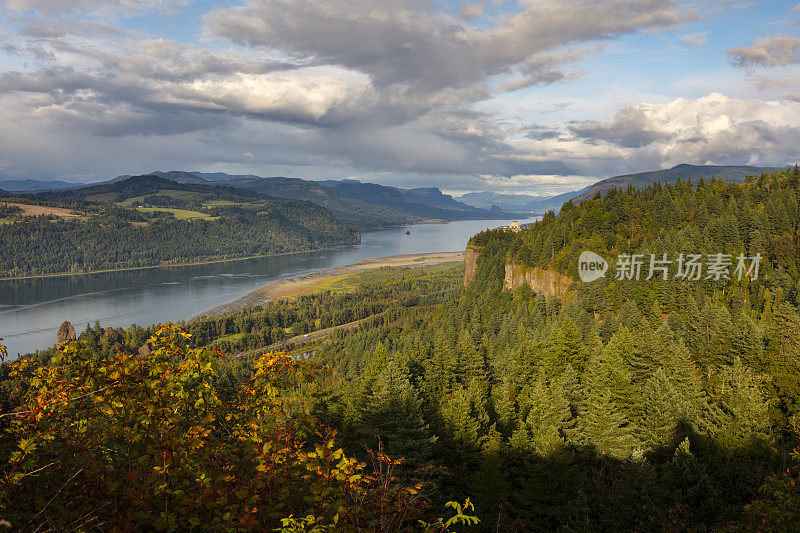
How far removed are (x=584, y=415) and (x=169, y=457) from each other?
90.4 ft

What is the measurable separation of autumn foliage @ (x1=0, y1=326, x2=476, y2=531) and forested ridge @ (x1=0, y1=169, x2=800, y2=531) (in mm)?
73

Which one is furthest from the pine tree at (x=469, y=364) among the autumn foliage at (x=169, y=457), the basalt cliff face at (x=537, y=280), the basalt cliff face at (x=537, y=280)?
the basalt cliff face at (x=537, y=280)

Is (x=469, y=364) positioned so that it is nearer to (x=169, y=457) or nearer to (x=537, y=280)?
(x=169, y=457)

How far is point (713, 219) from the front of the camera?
2461 inches

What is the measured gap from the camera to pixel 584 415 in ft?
91.9

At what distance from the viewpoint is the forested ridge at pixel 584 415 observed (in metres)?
6.95

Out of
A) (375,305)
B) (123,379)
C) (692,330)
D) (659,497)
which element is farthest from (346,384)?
(375,305)

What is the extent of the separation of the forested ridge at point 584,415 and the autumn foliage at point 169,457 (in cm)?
7

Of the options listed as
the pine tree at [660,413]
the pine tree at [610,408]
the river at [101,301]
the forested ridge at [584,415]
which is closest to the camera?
the forested ridge at [584,415]

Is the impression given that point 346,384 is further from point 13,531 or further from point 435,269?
point 435,269

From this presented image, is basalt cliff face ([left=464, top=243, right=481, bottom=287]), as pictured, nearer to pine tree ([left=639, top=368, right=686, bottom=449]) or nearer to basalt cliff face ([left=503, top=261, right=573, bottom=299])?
basalt cliff face ([left=503, top=261, right=573, bottom=299])

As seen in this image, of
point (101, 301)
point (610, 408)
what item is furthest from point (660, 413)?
point (101, 301)

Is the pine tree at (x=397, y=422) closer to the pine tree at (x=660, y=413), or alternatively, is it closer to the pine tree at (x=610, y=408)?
the pine tree at (x=610, y=408)

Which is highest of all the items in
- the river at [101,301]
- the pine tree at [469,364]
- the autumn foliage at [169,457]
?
the autumn foliage at [169,457]
